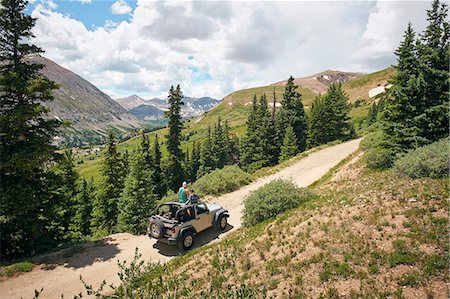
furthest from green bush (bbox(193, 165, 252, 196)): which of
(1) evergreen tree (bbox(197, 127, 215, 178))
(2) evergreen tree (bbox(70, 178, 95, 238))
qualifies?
(1) evergreen tree (bbox(197, 127, 215, 178))

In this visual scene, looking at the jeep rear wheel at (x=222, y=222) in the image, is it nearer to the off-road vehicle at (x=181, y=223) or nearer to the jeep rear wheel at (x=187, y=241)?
the off-road vehicle at (x=181, y=223)

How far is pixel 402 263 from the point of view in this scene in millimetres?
7484

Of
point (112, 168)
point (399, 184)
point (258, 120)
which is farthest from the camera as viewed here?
point (258, 120)

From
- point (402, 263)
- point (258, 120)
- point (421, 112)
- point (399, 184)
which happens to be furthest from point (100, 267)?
point (258, 120)

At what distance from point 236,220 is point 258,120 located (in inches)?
1475

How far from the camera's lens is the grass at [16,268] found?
1123 cm

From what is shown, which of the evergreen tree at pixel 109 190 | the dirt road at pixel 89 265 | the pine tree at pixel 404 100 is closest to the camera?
the dirt road at pixel 89 265

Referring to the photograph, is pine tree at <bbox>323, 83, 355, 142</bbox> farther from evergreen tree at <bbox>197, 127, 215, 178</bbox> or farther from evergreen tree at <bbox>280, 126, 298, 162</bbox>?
evergreen tree at <bbox>197, 127, 215, 178</bbox>

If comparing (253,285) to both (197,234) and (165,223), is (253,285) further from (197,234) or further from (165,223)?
(197,234)

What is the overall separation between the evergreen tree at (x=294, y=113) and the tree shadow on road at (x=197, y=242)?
40.6 m

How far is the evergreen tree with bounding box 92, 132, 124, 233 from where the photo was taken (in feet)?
103

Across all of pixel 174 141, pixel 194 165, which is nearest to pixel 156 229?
pixel 174 141

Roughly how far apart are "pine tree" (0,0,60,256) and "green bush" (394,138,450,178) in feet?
61.0

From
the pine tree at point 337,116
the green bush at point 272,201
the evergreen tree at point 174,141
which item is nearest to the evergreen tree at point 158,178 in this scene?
the evergreen tree at point 174,141
